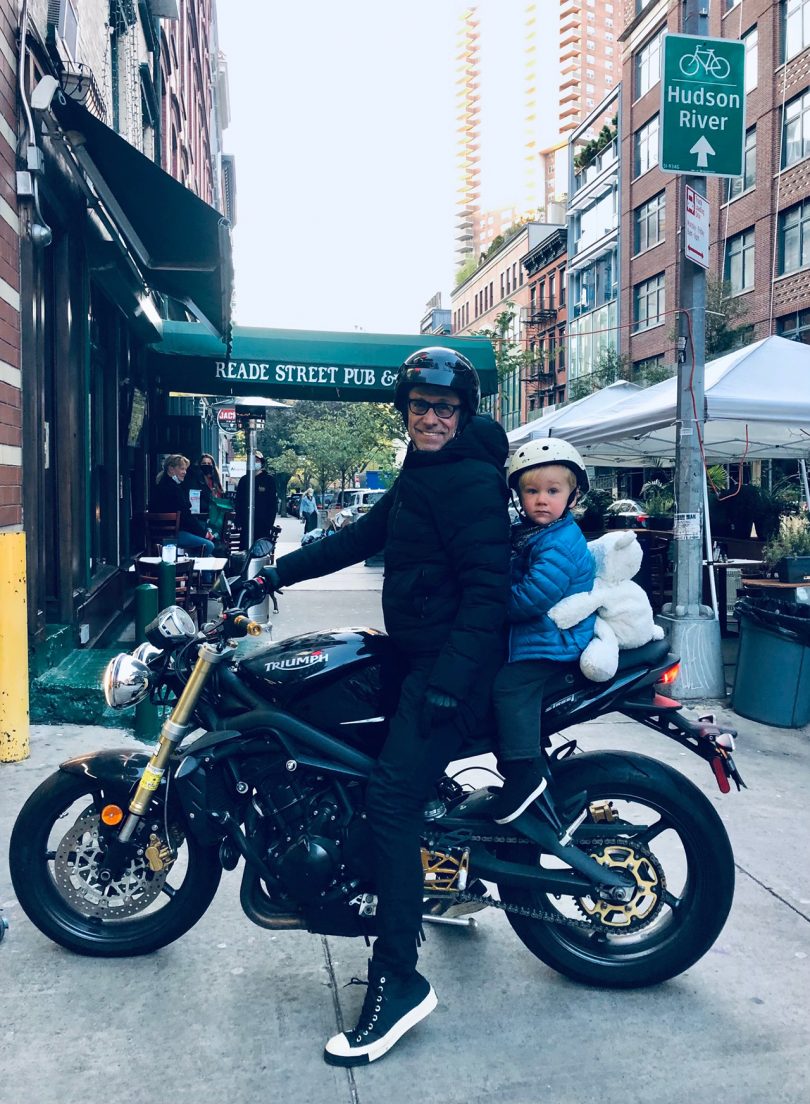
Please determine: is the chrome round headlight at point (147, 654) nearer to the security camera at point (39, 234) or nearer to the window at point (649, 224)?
the security camera at point (39, 234)

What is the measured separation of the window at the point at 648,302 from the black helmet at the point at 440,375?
3631cm

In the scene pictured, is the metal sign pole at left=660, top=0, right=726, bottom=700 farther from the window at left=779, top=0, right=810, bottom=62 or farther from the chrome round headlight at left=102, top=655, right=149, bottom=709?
the window at left=779, top=0, right=810, bottom=62

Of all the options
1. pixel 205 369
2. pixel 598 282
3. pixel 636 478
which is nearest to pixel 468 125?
pixel 598 282

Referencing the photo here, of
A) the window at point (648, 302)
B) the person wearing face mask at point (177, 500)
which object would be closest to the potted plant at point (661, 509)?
the person wearing face mask at point (177, 500)

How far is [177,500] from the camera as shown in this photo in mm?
10812

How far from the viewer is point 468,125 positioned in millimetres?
171000

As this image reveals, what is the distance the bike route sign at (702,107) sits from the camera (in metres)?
7.32

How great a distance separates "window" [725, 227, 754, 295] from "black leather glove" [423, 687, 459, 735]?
97.3ft

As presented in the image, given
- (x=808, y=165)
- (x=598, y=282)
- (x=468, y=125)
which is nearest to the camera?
(x=808, y=165)

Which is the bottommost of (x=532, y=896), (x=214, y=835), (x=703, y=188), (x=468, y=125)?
(x=532, y=896)

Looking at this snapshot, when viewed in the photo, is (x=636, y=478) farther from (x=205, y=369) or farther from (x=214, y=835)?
(x=214, y=835)

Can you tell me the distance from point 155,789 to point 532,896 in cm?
125

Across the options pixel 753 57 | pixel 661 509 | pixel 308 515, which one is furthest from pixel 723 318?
pixel 661 509

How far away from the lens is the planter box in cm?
768
